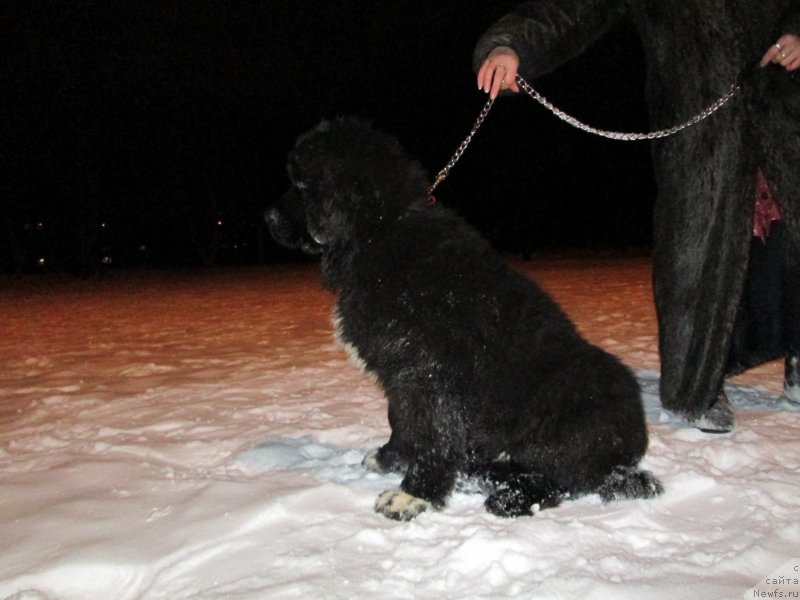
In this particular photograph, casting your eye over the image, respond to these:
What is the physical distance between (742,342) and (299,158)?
2665 millimetres

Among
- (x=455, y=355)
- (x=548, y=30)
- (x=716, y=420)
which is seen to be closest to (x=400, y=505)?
(x=455, y=355)

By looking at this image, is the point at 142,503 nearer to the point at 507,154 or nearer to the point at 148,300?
the point at 148,300

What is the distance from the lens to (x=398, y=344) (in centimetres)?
240

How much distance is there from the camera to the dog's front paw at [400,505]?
2.27 meters

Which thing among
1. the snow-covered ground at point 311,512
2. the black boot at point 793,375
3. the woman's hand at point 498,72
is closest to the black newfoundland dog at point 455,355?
the snow-covered ground at point 311,512

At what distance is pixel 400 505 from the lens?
7.55ft

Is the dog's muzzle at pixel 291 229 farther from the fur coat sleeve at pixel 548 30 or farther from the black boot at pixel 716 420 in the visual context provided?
the black boot at pixel 716 420

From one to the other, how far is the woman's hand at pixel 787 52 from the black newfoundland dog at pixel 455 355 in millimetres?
1468

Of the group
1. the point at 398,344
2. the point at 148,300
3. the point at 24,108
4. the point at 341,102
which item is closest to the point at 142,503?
the point at 398,344

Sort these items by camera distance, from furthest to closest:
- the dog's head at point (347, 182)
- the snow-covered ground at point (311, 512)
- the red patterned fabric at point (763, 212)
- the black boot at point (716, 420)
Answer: the red patterned fabric at point (763, 212), the black boot at point (716, 420), the dog's head at point (347, 182), the snow-covered ground at point (311, 512)

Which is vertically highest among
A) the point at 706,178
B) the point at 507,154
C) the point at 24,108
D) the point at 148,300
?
the point at 24,108

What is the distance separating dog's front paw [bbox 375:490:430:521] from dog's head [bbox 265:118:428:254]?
3.52ft

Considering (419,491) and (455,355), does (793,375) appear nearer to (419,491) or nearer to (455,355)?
(455,355)

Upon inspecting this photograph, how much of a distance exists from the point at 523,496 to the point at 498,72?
1.83 meters
